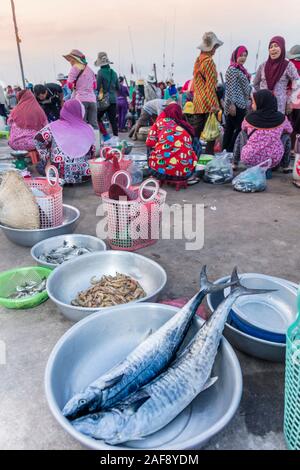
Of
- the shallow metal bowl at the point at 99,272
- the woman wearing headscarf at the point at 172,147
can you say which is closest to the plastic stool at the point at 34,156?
the woman wearing headscarf at the point at 172,147

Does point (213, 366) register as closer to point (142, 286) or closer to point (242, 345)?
point (242, 345)

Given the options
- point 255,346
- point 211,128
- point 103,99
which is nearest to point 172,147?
point 211,128

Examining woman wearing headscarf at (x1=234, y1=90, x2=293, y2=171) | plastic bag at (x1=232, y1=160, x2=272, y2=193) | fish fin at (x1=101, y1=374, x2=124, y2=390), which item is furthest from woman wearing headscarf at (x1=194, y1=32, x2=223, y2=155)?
fish fin at (x1=101, y1=374, x2=124, y2=390)

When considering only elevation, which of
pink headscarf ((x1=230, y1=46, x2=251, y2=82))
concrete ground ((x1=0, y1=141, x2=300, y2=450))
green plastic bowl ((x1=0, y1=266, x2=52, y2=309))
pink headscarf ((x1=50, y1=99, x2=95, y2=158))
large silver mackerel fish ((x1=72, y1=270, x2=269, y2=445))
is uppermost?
pink headscarf ((x1=230, y1=46, x2=251, y2=82))

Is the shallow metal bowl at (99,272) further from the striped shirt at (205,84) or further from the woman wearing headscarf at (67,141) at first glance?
the striped shirt at (205,84)

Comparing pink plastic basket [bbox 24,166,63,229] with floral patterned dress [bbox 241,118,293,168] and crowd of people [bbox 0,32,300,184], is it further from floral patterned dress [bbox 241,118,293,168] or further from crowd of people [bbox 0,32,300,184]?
floral patterned dress [bbox 241,118,293,168]

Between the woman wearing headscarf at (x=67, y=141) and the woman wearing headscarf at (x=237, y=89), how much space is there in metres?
2.48

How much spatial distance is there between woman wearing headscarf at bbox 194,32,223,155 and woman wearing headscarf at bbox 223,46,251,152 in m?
0.27

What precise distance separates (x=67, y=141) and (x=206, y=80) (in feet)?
8.88

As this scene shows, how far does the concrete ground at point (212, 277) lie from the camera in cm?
152

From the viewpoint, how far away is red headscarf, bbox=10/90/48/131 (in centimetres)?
544
